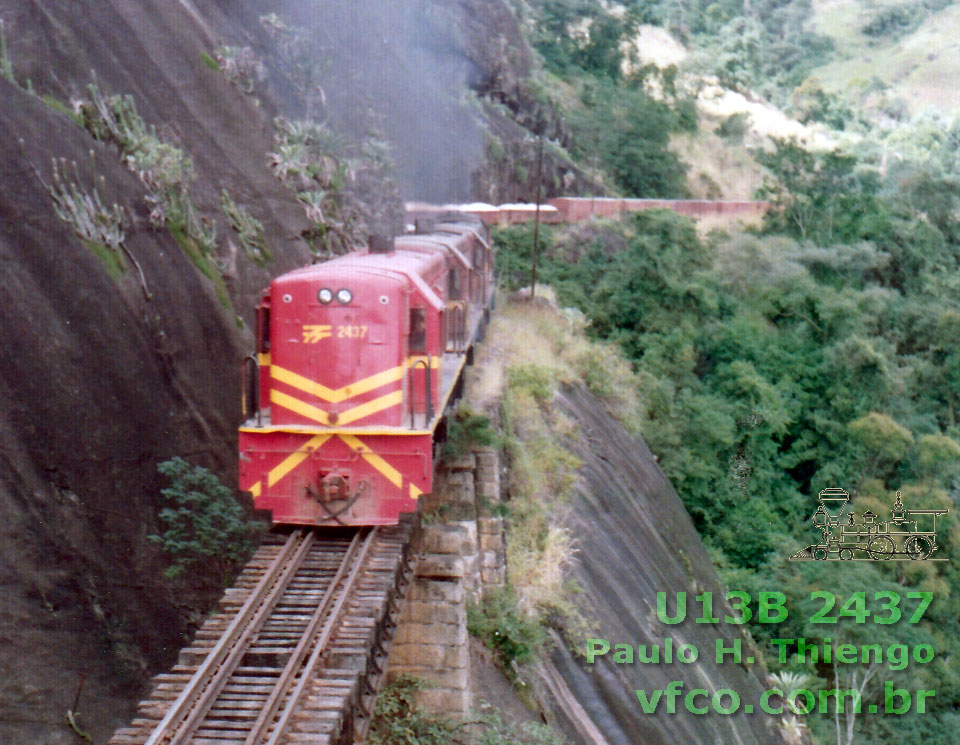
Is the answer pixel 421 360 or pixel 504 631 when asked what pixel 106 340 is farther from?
pixel 504 631

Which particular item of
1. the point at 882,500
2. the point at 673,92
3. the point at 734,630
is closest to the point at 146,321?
the point at 734,630

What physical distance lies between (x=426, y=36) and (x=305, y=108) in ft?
50.1

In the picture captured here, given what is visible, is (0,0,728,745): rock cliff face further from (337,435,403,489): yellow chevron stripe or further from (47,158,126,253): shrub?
(337,435,403,489): yellow chevron stripe

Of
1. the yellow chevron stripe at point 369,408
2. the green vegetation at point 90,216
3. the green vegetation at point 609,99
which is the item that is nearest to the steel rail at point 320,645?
the yellow chevron stripe at point 369,408

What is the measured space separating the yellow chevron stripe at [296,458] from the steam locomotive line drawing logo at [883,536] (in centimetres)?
1696

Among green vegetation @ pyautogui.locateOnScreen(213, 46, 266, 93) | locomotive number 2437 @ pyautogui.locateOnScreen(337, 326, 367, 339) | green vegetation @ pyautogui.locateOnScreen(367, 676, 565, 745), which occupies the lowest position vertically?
green vegetation @ pyautogui.locateOnScreen(367, 676, 565, 745)

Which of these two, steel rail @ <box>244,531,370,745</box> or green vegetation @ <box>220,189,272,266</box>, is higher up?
green vegetation @ <box>220,189,272,266</box>

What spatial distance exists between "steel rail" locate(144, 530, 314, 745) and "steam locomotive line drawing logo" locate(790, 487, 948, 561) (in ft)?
58.7

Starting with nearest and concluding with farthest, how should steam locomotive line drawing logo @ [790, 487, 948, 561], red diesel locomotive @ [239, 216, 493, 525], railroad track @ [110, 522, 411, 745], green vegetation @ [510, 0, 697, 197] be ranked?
1. railroad track @ [110, 522, 411, 745]
2. red diesel locomotive @ [239, 216, 493, 525]
3. steam locomotive line drawing logo @ [790, 487, 948, 561]
4. green vegetation @ [510, 0, 697, 197]

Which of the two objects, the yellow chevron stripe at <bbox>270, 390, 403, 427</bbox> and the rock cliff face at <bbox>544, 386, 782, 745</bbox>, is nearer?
the yellow chevron stripe at <bbox>270, 390, 403, 427</bbox>

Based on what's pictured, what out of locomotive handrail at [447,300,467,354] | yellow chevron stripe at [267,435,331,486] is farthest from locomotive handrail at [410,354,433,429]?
locomotive handrail at [447,300,467,354]

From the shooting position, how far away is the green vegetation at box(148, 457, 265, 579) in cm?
1129

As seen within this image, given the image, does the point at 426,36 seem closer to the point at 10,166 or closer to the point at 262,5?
the point at 262,5

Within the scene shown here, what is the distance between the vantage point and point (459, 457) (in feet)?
38.3
